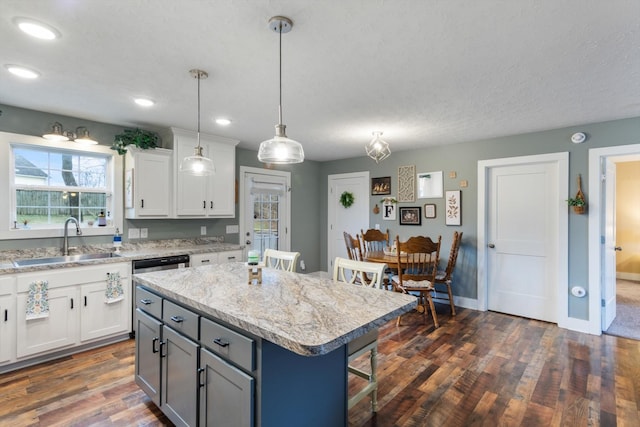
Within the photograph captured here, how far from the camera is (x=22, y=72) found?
2.27m

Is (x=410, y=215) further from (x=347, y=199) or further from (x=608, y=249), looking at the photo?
(x=608, y=249)

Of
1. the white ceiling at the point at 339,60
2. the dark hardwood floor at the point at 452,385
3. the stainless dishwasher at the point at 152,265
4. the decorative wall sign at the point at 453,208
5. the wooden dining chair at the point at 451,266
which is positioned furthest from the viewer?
the decorative wall sign at the point at 453,208

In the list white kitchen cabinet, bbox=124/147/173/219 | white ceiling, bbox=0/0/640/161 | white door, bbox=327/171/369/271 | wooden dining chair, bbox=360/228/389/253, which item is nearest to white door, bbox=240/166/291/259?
white door, bbox=327/171/369/271

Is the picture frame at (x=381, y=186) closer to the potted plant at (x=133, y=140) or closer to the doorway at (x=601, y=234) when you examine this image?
the doorway at (x=601, y=234)

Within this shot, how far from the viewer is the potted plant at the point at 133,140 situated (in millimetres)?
3486

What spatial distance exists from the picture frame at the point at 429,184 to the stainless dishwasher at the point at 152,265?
3.36 metres

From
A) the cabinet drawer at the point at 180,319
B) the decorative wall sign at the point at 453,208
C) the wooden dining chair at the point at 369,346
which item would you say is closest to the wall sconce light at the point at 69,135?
the cabinet drawer at the point at 180,319

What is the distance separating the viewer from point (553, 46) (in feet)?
6.28

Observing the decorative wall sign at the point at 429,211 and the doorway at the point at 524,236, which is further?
the decorative wall sign at the point at 429,211

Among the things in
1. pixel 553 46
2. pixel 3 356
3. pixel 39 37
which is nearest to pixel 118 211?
pixel 3 356

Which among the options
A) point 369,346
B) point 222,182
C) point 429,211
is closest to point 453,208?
point 429,211

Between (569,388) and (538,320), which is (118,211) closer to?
(569,388)

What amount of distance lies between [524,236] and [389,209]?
6.16 ft

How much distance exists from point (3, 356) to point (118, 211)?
1.62 m
